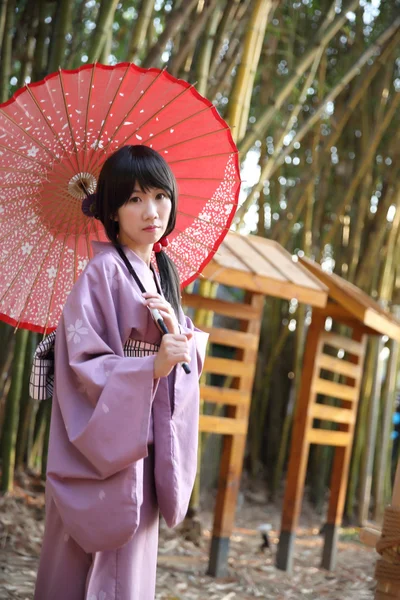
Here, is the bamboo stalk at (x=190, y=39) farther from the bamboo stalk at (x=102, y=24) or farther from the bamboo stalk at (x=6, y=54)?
the bamboo stalk at (x=6, y=54)

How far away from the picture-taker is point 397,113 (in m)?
5.32

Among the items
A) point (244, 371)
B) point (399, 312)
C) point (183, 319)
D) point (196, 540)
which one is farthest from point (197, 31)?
point (399, 312)

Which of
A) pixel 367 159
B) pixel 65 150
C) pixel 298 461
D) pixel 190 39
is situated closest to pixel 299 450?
pixel 298 461

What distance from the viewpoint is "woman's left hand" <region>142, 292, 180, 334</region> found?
151cm

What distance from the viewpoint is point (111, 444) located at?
1.42 meters

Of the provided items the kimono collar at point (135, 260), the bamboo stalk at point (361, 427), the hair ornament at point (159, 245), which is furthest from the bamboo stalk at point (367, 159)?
the kimono collar at point (135, 260)

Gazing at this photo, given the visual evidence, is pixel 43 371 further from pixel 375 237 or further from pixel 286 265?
pixel 375 237

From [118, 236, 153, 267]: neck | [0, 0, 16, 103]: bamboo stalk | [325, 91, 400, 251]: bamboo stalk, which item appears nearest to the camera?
[118, 236, 153, 267]: neck

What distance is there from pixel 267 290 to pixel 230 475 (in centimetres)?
73

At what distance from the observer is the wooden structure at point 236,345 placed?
2934 mm

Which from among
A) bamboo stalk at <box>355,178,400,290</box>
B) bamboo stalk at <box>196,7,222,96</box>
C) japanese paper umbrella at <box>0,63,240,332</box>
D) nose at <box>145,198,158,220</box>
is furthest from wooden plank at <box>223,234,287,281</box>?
bamboo stalk at <box>355,178,400,290</box>

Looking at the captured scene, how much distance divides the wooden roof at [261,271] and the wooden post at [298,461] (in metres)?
0.40

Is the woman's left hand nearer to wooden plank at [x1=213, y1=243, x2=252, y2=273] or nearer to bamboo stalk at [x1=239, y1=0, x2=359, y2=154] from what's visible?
wooden plank at [x1=213, y1=243, x2=252, y2=273]

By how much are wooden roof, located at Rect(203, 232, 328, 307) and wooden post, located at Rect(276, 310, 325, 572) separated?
402mm
